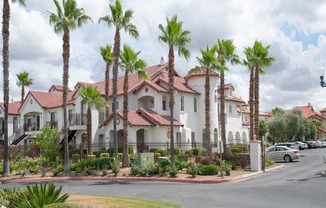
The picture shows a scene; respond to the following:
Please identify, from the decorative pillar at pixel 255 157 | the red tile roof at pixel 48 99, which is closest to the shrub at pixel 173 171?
the decorative pillar at pixel 255 157

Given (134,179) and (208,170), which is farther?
(208,170)

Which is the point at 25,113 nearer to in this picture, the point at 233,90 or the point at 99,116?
the point at 99,116

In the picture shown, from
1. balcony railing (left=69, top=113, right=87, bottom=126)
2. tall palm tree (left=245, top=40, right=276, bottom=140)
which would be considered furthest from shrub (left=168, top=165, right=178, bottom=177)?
balcony railing (left=69, top=113, right=87, bottom=126)

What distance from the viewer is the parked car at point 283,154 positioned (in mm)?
39094

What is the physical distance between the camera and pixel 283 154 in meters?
39.3

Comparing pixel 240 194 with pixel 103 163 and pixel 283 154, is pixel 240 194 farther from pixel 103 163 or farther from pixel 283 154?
pixel 283 154

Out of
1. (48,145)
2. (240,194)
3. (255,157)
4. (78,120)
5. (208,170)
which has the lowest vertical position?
(240,194)

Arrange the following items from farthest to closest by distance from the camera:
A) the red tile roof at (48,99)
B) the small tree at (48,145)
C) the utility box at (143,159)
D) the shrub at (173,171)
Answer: the red tile roof at (48,99)
the small tree at (48,145)
the utility box at (143,159)
the shrub at (173,171)

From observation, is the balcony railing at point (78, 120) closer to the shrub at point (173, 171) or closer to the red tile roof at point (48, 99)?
the red tile roof at point (48, 99)

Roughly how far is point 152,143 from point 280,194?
22715 millimetres

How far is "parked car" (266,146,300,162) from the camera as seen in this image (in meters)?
39.1

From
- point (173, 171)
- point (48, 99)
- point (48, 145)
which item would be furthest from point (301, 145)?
point (48, 145)

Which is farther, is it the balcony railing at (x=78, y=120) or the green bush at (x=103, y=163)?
the balcony railing at (x=78, y=120)

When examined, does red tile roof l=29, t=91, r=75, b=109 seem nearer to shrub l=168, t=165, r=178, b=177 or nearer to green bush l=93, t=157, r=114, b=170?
green bush l=93, t=157, r=114, b=170
